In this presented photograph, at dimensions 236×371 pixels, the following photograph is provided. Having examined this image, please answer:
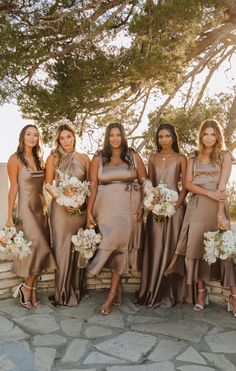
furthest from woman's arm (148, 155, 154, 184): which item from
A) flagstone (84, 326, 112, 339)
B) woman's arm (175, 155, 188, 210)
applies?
flagstone (84, 326, 112, 339)

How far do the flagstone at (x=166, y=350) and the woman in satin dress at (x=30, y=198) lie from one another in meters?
1.54

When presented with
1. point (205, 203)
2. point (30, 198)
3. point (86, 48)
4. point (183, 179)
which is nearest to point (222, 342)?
point (205, 203)

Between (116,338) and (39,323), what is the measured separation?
84cm

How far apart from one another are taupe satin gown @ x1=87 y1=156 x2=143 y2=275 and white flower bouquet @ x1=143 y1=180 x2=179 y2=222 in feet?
0.74

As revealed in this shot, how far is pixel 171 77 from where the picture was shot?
8391 millimetres

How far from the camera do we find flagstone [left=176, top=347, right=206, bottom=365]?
3.89 m

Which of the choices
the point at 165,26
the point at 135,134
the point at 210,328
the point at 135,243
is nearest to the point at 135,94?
the point at 135,134

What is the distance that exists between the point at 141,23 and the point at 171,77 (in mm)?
1439

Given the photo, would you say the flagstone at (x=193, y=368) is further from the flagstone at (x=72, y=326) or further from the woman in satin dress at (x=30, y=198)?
the woman in satin dress at (x=30, y=198)

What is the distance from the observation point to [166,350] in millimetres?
4094

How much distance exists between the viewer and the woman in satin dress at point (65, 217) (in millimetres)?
5074

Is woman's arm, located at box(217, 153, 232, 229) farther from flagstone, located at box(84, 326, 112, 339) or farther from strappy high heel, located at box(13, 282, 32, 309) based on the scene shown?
strappy high heel, located at box(13, 282, 32, 309)

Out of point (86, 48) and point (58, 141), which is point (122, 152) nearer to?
point (58, 141)

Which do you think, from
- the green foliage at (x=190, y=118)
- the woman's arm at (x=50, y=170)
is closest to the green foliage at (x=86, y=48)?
the green foliage at (x=190, y=118)
